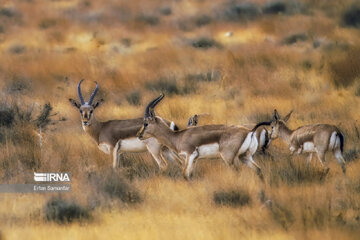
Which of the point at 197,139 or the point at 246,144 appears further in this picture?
the point at 197,139

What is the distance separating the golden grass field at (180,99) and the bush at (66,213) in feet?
0.26

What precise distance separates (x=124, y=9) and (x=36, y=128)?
17697 millimetres

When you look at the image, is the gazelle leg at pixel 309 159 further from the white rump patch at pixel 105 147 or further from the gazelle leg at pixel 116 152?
the white rump patch at pixel 105 147

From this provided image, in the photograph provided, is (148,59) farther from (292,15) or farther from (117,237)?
(117,237)

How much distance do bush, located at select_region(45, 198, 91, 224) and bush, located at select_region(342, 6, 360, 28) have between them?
15.7 m

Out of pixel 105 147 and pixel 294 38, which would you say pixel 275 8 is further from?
pixel 105 147

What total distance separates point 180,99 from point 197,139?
258 inches

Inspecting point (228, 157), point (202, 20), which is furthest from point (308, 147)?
point (202, 20)

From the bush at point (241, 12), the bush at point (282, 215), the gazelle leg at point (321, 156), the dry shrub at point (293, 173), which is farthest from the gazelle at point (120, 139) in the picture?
the bush at point (241, 12)

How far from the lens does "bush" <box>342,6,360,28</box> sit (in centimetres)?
2447

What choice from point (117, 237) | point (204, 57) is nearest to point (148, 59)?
point (204, 57)

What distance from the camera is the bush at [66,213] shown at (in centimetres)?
1006

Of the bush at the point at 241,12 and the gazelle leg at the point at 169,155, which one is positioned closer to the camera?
the gazelle leg at the point at 169,155

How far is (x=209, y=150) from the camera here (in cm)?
1140
